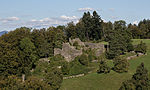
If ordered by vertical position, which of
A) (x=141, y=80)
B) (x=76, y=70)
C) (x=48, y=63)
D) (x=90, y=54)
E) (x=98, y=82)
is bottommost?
(x=98, y=82)

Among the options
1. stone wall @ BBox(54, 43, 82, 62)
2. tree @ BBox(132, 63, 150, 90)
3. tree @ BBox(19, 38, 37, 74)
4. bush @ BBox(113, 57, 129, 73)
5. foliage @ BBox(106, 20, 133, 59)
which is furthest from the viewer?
foliage @ BBox(106, 20, 133, 59)

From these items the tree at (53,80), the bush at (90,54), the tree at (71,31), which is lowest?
the tree at (53,80)

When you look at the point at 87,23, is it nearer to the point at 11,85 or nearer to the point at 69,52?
the point at 69,52

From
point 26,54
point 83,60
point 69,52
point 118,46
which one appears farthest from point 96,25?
point 26,54

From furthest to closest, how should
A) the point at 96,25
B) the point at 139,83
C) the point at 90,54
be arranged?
the point at 96,25
the point at 90,54
the point at 139,83

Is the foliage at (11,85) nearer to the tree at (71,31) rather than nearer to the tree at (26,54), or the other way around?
the tree at (26,54)

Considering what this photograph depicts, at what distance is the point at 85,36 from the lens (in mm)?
74438

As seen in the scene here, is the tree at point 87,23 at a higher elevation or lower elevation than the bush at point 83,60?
higher

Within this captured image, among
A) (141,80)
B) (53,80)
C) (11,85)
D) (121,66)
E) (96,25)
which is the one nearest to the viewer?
(141,80)

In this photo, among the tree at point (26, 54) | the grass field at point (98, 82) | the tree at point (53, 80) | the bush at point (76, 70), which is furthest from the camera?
the tree at point (26, 54)

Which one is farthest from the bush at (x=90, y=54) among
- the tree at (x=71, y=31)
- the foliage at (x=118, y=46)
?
the tree at (x=71, y=31)

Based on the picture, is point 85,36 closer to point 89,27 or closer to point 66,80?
point 89,27

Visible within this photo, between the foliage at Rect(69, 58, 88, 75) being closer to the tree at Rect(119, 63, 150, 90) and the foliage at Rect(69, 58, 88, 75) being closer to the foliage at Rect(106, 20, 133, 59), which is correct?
the foliage at Rect(106, 20, 133, 59)

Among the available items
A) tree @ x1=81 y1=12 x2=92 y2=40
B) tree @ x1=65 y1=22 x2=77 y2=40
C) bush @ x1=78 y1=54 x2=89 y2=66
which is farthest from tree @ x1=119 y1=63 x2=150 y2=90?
tree @ x1=81 y1=12 x2=92 y2=40
